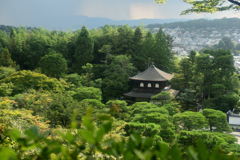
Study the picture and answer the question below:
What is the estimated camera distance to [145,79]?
58.7 ft

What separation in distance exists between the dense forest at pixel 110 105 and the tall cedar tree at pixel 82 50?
99mm

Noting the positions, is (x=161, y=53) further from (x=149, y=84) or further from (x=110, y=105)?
(x=110, y=105)

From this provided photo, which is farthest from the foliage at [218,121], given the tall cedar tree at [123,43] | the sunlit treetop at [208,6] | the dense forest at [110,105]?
the tall cedar tree at [123,43]

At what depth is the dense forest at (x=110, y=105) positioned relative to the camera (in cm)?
66

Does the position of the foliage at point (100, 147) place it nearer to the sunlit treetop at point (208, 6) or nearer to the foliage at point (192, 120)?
the sunlit treetop at point (208, 6)

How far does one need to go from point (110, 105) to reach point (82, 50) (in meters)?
12.2

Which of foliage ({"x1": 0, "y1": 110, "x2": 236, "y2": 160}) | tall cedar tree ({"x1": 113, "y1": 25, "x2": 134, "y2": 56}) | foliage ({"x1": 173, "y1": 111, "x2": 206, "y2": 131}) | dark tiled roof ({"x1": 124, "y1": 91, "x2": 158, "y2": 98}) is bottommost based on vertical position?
dark tiled roof ({"x1": 124, "y1": 91, "x2": 158, "y2": 98})

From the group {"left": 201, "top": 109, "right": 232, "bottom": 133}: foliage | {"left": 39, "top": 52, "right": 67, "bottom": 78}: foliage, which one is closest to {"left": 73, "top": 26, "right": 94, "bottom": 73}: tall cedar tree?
{"left": 39, "top": 52, "right": 67, "bottom": 78}: foliage

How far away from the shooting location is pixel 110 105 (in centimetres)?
1141

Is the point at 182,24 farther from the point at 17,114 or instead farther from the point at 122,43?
the point at 17,114

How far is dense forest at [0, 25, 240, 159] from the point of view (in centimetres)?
66

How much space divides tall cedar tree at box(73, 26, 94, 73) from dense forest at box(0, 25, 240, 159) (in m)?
0.10

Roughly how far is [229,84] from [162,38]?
9340 mm

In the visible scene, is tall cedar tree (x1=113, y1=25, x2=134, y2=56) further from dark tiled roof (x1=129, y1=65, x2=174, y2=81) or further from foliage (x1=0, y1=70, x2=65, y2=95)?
foliage (x1=0, y1=70, x2=65, y2=95)
